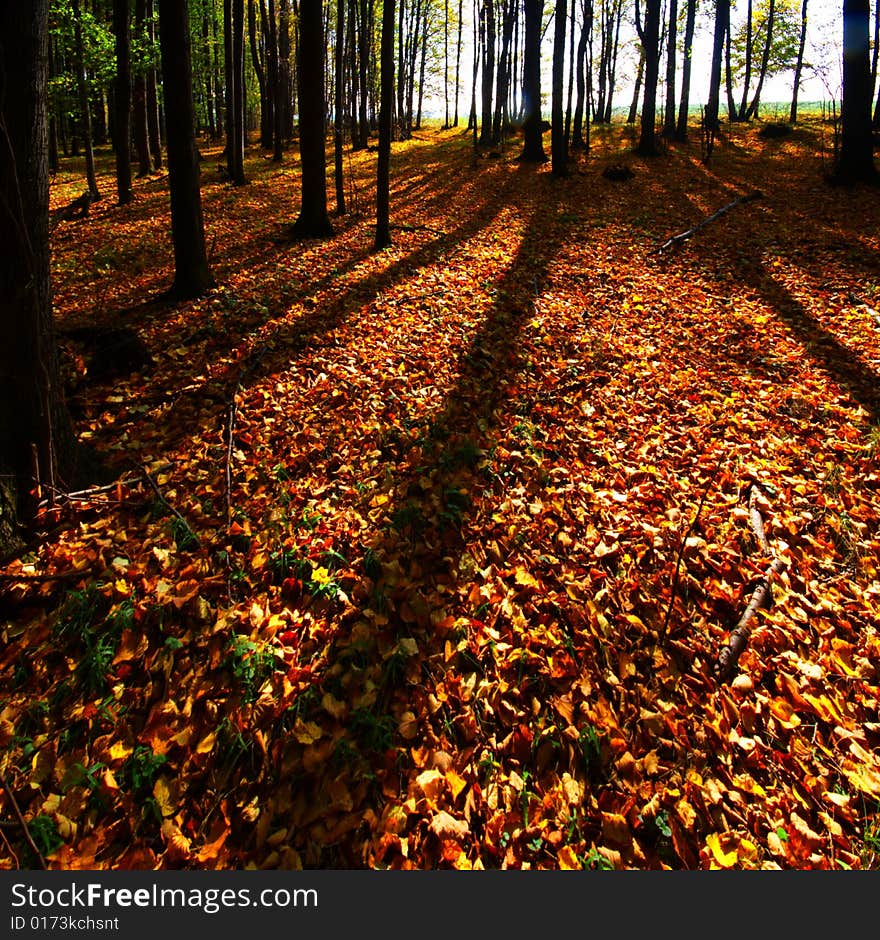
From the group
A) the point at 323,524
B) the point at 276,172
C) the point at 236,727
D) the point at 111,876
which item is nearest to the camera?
the point at 111,876

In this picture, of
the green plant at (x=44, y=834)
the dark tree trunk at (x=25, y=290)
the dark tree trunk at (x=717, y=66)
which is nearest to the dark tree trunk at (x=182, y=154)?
the dark tree trunk at (x=25, y=290)

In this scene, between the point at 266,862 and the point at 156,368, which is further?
the point at 156,368

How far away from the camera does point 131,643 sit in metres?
2.99

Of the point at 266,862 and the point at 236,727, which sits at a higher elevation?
the point at 236,727

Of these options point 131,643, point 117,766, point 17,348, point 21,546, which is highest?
point 17,348

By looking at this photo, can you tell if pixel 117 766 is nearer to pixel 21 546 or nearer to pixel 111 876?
pixel 111 876

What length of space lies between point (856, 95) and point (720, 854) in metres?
17.2

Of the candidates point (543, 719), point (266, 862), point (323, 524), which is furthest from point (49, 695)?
point (543, 719)

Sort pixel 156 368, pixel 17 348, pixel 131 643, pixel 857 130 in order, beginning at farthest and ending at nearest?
pixel 857 130 → pixel 156 368 → pixel 17 348 → pixel 131 643

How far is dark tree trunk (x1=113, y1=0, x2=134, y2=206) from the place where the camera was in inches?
473

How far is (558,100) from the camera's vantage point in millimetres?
16391

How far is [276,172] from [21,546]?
21019 millimetres

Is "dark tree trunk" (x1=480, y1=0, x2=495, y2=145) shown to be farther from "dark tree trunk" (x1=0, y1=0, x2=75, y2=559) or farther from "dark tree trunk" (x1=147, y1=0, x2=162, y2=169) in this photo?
"dark tree trunk" (x1=0, y1=0, x2=75, y2=559)

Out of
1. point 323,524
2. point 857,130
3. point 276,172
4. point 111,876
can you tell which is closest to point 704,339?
point 323,524
